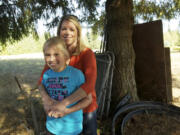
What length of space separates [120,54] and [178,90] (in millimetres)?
2227

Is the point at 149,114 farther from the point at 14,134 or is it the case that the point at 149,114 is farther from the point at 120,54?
the point at 14,134

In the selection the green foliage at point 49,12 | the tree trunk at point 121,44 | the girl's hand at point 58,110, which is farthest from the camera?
the green foliage at point 49,12

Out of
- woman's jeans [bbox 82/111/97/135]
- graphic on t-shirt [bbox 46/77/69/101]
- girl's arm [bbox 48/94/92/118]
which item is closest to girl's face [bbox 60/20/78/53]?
graphic on t-shirt [bbox 46/77/69/101]

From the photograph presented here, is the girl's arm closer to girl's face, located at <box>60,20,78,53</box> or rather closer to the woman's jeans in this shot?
the woman's jeans

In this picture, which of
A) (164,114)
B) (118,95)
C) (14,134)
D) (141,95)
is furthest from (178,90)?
(14,134)

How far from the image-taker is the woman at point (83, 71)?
0.94 m

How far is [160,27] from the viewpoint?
89.4 inches

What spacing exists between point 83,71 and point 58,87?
0.23m

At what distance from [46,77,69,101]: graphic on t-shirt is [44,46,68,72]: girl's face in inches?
3.2

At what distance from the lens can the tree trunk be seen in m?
2.22

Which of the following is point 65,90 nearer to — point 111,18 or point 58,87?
point 58,87

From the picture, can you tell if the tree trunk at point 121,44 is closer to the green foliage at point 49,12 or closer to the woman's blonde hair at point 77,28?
the green foliage at point 49,12

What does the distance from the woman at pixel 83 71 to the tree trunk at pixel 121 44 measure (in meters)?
1.10

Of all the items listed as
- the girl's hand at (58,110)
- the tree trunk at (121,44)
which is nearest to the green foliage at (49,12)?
the tree trunk at (121,44)
